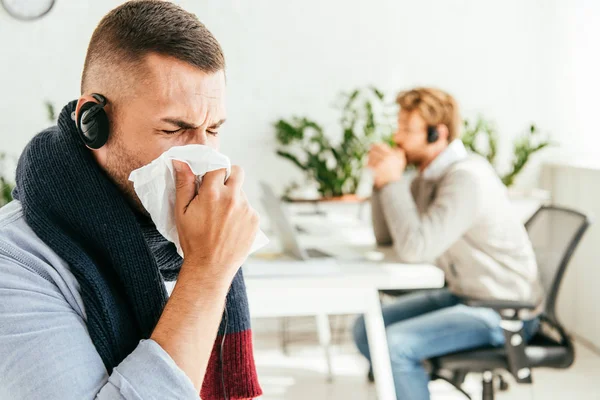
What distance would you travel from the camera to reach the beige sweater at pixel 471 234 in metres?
2.34

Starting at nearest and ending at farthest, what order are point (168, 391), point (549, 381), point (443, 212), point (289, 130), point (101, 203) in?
point (168, 391)
point (101, 203)
point (443, 212)
point (549, 381)
point (289, 130)

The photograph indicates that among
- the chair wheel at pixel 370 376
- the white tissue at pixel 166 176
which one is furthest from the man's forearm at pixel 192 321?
the chair wheel at pixel 370 376

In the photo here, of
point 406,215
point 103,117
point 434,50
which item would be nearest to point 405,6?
point 434,50

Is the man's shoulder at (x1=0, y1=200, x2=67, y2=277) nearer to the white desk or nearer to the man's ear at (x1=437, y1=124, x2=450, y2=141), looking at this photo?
the white desk

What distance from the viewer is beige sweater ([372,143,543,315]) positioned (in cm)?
234

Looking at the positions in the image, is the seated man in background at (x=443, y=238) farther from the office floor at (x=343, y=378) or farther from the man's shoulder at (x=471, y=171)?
the office floor at (x=343, y=378)

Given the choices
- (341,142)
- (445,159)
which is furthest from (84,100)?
(341,142)

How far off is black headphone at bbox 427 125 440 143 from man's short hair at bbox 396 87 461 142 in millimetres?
20

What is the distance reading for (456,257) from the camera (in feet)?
8.09

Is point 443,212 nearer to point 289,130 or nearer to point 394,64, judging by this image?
point 289,130

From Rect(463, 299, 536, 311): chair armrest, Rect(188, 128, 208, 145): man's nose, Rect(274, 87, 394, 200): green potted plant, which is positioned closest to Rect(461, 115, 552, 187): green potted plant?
Rect(274, 87, 394, 200): green potted plant

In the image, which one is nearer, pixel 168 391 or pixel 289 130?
pixel 168 391

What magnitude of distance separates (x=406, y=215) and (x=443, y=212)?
13 cm

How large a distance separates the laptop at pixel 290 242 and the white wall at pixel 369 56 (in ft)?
6.07
